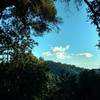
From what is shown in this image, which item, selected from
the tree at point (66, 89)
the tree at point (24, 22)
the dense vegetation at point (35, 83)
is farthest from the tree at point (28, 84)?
Answer: the tree at point (24, 22)

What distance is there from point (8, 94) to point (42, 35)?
54.5 metres

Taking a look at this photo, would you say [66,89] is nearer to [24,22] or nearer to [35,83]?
[35,83]

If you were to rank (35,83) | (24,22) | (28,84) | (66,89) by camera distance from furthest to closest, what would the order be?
(66,89) → (28,84) → (35,83) → (24,22)

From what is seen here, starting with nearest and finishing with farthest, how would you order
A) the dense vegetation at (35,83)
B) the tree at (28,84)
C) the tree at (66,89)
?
the dense vegetation at (35,83)
the tree at (28,84)
the tree at (66,89)

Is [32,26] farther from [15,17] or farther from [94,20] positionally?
[94,20]

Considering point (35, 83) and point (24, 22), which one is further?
point (35, 83)

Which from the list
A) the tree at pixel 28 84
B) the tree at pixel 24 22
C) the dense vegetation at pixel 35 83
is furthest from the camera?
the tree at pixel 28 84

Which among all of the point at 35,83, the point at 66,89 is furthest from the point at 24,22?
the point at 66,89

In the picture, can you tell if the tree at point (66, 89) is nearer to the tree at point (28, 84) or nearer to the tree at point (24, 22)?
the tree at point (28, 84)

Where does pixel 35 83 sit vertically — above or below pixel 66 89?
below

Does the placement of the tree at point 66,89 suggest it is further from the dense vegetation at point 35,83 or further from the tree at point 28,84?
the tree at point 28,84

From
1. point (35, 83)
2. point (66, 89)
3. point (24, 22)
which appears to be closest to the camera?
point (24, 22)

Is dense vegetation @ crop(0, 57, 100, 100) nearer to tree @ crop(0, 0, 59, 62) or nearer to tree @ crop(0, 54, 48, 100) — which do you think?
tree @ crop(0, 54, 48, 100)

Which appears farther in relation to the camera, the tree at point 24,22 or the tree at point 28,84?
the tree at point 28,84
